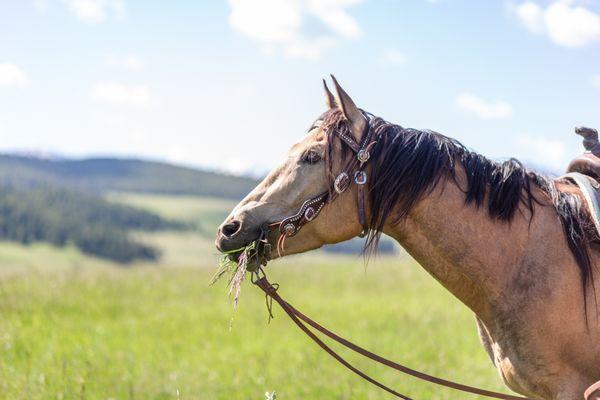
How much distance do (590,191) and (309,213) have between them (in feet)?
4.99

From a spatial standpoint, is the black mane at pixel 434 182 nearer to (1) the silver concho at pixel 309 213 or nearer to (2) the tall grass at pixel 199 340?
(1) the silver concho at pixel 309 213

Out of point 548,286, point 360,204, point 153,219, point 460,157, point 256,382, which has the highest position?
point 460,157

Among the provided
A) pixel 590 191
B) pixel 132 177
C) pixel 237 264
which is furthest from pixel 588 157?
pixel 132 177

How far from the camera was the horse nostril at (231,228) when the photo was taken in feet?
12.0

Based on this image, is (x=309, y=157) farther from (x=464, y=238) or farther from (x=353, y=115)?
(x=464, y=238)

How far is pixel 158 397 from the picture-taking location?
724 cm

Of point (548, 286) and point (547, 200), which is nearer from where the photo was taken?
point (548, 286)

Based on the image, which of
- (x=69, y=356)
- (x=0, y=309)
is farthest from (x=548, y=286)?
(x=0, y=309)

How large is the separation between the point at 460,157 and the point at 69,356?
6.72 m

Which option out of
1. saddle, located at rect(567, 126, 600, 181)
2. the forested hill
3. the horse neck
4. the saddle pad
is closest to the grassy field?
the horse neck

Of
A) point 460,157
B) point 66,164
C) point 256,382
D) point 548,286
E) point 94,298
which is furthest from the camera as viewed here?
point 66,164

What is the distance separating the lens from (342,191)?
3.65m

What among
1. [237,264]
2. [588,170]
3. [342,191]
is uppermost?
[588,170]

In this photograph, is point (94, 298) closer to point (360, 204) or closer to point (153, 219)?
point (360, 204)
